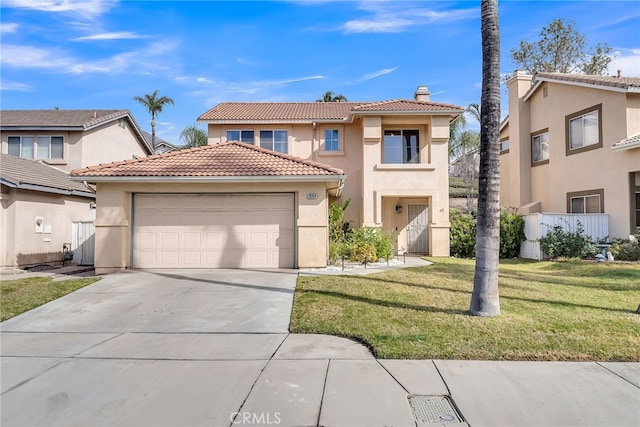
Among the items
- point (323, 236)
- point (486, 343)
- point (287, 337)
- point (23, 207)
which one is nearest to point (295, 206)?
point (323, 236)

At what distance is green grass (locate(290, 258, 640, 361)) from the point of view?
18.7ft

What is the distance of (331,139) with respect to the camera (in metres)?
20.4

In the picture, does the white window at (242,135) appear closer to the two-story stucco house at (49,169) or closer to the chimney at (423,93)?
the two-story stucco house at (49,169)

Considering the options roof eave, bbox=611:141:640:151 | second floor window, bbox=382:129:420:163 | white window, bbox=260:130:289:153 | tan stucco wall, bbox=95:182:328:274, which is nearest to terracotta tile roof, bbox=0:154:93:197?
tan stucco wall, bbox=95:182:328:274

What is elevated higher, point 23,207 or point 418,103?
point 418,103

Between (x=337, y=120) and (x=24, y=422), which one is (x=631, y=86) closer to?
(x=337, y=120)

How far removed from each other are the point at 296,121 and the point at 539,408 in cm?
1735

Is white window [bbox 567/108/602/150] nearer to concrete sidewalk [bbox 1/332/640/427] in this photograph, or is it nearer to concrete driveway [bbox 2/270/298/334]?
concrete driveway [bbox 2/270/298/334]

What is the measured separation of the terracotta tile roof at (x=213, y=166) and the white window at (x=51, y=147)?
33.9 feet

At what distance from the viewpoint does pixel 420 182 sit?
18.2 m

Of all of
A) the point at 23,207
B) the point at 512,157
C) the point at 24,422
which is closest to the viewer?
Answer: the point at 24,422

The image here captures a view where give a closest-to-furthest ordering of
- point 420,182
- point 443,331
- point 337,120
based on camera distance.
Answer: point 443,331
point 420,182
point 337,120

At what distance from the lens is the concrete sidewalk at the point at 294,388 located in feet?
13.1

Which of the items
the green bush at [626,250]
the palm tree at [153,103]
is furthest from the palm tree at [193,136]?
the green bush at [626,250]
